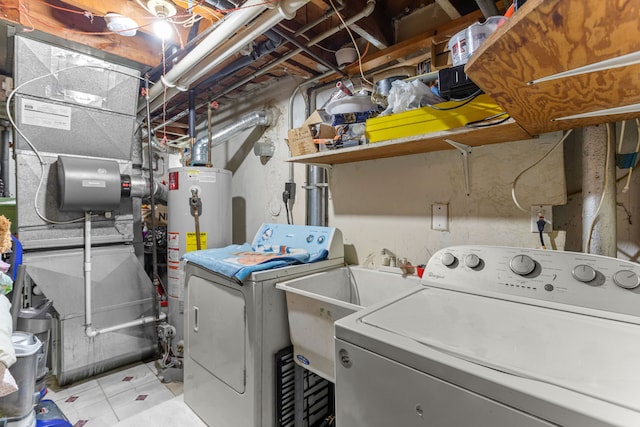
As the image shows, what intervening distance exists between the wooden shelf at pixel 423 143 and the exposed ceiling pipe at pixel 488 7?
55 cm

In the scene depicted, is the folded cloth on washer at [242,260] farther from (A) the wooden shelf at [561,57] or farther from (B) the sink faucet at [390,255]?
(A) the wooden shelf at [561,57]

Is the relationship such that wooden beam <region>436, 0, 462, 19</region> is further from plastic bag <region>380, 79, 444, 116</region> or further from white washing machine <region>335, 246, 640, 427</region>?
white washing machine <region>335, 246, 640, 427</region>

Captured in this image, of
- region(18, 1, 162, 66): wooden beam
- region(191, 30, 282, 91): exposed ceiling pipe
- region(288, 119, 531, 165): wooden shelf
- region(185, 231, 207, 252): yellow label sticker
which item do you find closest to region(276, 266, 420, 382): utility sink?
region(288, 119, 531, 165): wooden shelf

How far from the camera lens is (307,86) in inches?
90.8

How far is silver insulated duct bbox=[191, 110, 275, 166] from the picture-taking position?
2.56 metres

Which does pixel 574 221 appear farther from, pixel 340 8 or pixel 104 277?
pixel 104 277

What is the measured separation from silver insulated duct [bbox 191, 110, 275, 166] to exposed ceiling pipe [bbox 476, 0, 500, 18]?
1.72 metres

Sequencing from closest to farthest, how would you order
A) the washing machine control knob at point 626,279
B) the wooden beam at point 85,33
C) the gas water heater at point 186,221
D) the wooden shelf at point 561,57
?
the wooden shelf at point 561,57 < the washing machine control knob at point 626,279 < the wooden beam at point 85,33 < the gas water heater at point 186,221

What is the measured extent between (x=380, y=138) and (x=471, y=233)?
666 mm

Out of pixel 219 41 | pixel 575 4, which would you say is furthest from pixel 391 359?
pixel 219 41

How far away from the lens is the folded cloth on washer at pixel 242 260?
4.62 feet

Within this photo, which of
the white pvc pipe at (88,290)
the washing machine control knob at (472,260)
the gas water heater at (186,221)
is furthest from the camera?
→ the gas water heater at (186,221)

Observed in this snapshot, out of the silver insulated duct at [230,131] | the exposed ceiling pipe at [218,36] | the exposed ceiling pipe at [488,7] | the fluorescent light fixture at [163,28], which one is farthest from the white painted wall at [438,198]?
the fluorescent light fixture at [163,28]

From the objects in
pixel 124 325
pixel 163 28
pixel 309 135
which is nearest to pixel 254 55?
pixel 163 28
